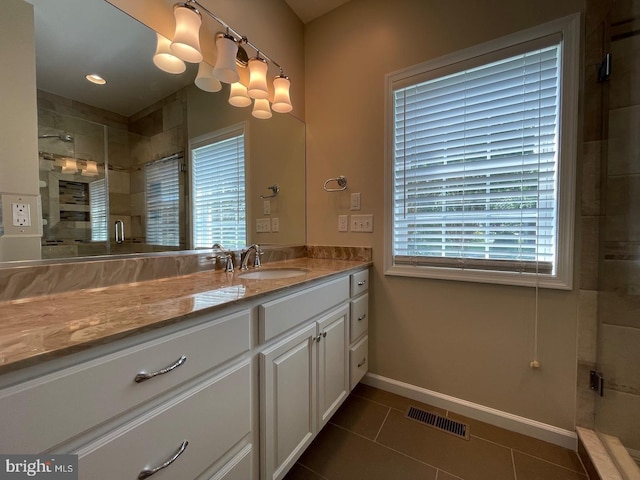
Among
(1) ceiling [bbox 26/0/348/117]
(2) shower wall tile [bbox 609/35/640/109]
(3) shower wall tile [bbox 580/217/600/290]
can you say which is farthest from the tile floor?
(1) ceiling [bbox 26/0/348/117]

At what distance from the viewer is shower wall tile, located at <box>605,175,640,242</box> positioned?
47.3 inches

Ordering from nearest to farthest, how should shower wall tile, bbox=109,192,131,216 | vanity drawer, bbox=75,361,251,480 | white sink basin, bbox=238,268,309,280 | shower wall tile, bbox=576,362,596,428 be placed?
vanity drawer, bbox=75,361,251,480 < shower wall tile, bbox=109,192,131,216 < shower wall tile, bbox=576,362,596,428 < white sink basin, bbox=238,268,309,280

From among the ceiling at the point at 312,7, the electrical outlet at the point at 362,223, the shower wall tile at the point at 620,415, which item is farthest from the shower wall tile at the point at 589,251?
the ceiling at the point at 312,7

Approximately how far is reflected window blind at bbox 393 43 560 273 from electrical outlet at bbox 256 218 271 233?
90 cm

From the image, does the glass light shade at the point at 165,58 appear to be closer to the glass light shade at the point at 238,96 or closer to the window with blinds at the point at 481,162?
the glass light shade at the point at 238,96

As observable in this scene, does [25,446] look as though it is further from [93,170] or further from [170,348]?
[93,170]

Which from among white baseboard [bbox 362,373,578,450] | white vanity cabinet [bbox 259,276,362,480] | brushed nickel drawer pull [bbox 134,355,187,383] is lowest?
white baseboard [bbox 362,373,578,450]

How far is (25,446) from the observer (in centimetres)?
47

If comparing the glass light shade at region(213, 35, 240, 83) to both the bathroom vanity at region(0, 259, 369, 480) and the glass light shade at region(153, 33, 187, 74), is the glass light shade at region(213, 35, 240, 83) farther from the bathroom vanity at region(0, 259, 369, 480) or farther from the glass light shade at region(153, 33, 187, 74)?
the bathroom vanity at region(0, 259, 369, 480)

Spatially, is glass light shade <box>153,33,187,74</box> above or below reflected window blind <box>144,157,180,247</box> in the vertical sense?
above

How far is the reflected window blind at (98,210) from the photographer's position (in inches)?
41.3

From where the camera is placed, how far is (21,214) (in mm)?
887

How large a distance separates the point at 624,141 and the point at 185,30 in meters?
2.06

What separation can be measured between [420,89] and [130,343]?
1961 mm
